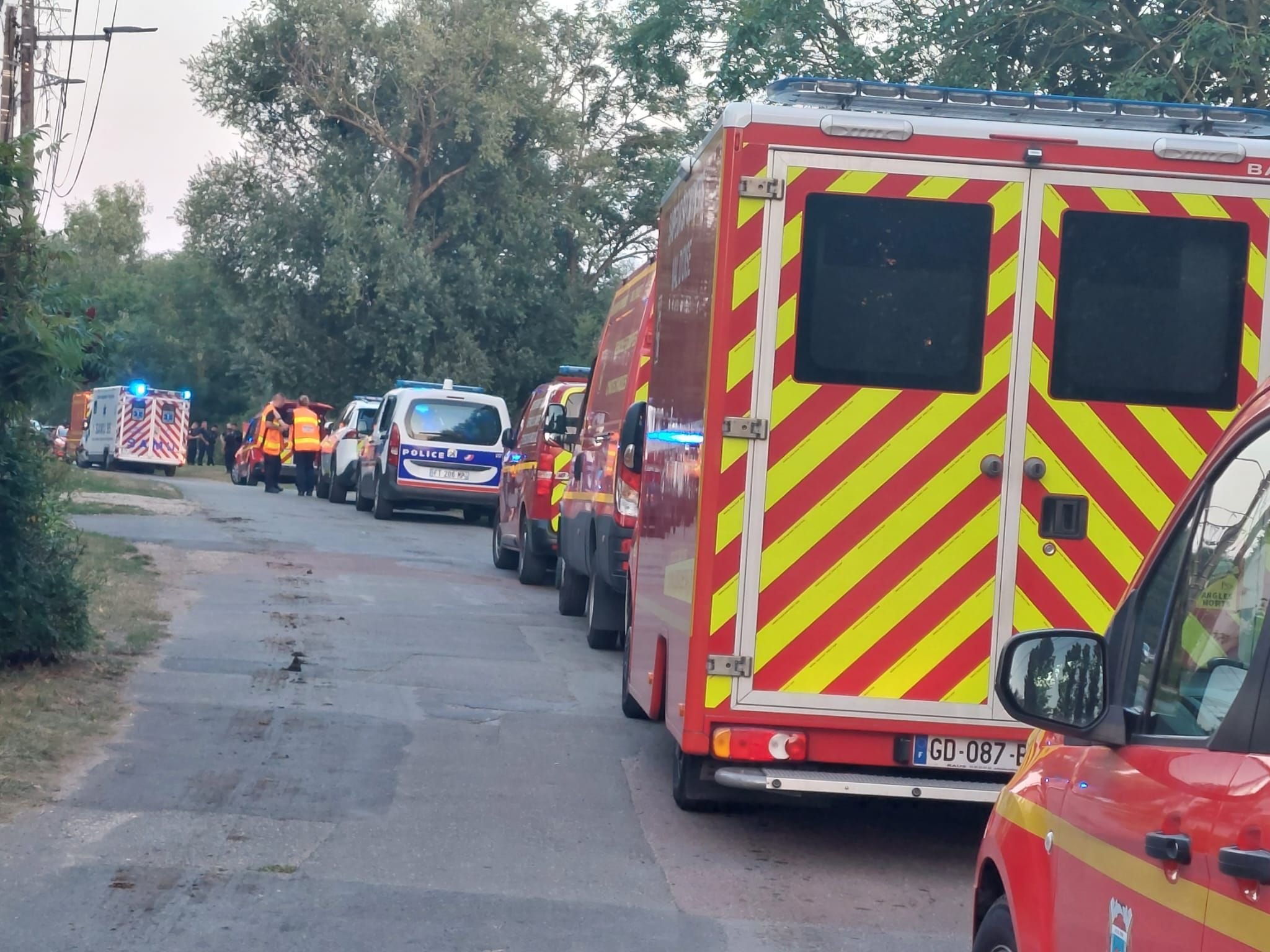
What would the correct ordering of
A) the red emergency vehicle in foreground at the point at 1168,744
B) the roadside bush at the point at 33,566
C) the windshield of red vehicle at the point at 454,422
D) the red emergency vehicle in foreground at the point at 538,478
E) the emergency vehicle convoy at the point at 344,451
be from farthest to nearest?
the emergency vehicle convoy at the point at 344,451 → the windshield of red vehicle at the point at 454,422 → the red emergency vehicle in foreground at the point at 538,478 → the roadside bush at the point at 33,566 → the red emergency vehicle in foreground at the point at 1168,744

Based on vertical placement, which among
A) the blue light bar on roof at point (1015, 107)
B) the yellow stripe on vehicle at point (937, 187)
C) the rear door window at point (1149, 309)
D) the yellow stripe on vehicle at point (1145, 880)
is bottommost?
the yellow stripe on vehicle at point (1145, 880)

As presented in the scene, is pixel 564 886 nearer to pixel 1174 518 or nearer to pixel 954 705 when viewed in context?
pixel 954 705

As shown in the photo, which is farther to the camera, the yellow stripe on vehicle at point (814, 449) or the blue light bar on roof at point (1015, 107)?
the blue light bar on roof at point (1015, 107)

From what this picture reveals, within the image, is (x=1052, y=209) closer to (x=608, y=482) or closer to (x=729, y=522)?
(x=729, y=522)

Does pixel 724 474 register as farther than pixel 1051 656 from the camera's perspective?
Yes

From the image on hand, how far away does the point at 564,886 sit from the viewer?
19.8ft

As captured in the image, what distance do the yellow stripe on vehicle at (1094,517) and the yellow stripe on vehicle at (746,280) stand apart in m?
1.19

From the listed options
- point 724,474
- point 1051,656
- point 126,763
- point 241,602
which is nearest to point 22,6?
point 241,602

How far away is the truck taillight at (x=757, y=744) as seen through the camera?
20.9ft

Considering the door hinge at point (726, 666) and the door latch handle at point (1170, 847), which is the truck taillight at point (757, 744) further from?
the door latch handle at point (1170, 847)

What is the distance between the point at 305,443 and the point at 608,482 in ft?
63.0

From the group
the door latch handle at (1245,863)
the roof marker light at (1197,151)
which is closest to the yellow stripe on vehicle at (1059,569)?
the roof marker light at (1197,151)

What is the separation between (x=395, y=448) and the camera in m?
22.9

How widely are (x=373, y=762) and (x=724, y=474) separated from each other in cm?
253
